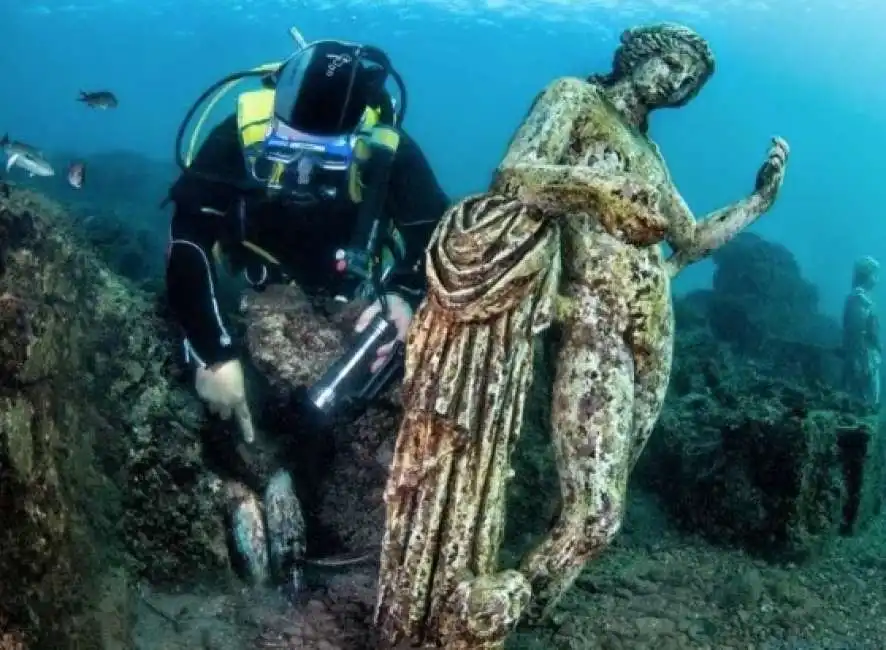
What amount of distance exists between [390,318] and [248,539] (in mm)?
1493

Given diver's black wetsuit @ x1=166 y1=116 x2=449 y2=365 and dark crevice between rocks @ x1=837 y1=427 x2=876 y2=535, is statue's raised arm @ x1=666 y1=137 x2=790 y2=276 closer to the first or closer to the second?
diver's black wetsuit @ x1=166 y1=116 x2=449 y2=365

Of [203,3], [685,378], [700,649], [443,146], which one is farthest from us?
[443,146]

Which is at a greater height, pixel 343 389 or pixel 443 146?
pixel 343 389

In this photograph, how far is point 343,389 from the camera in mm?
4148

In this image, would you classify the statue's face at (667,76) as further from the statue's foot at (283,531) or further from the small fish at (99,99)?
the small fish at (99,99)

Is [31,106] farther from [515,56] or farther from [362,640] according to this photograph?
[362,640]

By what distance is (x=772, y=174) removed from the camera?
3885 mm

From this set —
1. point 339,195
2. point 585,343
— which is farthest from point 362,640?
point 339,195

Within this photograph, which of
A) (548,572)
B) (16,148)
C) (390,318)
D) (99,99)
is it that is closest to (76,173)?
(16,148)

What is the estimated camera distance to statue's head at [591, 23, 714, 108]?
12.5ft

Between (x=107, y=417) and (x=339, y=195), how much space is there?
1.83 metres

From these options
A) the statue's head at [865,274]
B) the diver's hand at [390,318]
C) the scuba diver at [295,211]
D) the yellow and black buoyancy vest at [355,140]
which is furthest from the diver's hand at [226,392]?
the statue's head at [865,274]

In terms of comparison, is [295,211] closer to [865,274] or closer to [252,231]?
[252,231]

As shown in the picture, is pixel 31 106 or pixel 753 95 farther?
pixel 31 106
